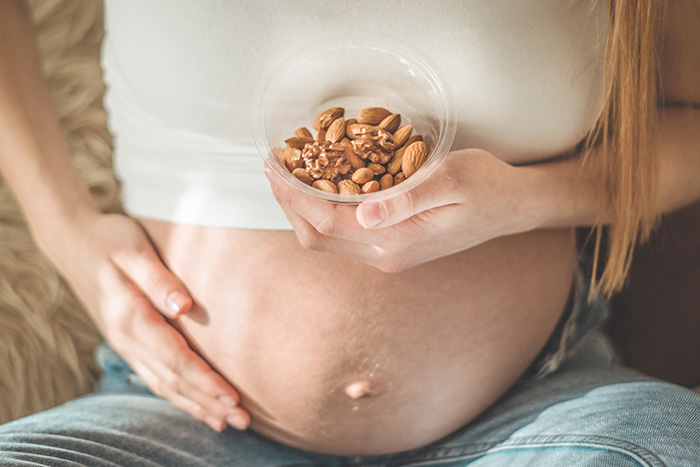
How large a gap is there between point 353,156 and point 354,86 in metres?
0.12

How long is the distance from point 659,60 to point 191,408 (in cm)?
67

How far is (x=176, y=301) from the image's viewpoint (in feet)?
2.12

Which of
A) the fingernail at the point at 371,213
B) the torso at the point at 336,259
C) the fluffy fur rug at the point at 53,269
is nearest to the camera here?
the fingernail at the point at 371,213

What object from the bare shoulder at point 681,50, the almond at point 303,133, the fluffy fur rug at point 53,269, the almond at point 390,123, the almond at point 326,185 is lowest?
the fluffy fur rug at point 53,269

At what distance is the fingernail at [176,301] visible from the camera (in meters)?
0.64

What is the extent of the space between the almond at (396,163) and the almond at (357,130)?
0.03 m

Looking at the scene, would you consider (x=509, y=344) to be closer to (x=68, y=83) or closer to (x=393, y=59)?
(x=393, y=59)

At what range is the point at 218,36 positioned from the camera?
56 centimetres

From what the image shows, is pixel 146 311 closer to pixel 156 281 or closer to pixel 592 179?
pixel 156 281

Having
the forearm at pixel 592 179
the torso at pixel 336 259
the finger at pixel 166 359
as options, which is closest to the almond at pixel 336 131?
the torso at pixel 336 259

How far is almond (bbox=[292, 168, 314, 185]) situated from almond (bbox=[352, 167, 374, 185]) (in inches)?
1.5

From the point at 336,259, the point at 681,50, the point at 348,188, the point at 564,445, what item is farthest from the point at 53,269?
the point at 681,50

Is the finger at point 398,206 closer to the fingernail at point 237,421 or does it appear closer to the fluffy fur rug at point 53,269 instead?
the fingernail at point 237,421

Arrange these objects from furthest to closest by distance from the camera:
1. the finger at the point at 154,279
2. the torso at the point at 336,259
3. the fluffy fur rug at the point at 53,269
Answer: the fluffy fur rug at the point at 53,269 → the finger at the point at 154,279 → the torso at the point at 336,259
